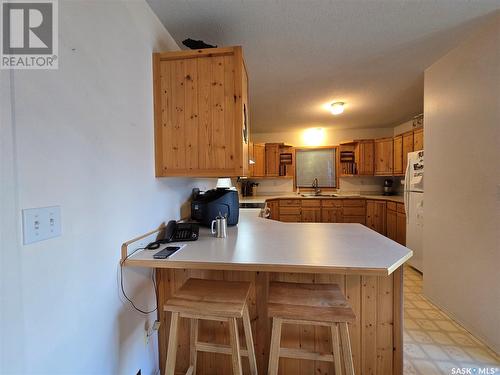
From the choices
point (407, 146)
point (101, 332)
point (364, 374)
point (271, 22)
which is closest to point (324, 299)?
point (364, 374)

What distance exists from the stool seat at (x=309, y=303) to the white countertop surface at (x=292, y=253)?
21cm

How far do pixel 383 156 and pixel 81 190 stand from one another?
4673 mm

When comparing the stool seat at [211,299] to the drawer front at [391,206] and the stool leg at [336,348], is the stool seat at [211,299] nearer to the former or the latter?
the stool leg at [336,348]

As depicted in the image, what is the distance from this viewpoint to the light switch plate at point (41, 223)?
0.68 m

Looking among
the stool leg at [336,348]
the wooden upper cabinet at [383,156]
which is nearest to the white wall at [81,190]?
the stool leg at [336,348]

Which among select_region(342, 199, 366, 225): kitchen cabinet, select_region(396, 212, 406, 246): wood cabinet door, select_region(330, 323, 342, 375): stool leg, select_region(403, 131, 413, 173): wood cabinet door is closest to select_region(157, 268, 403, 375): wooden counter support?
select_region(330, 323, 342, 375): stool leg

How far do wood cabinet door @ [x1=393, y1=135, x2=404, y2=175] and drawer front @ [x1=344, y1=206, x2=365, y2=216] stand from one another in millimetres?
896

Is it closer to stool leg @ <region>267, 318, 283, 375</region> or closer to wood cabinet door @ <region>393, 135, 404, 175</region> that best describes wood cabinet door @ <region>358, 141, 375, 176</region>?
wood cabinet door @ <region>393, 135, 404, 175</region>

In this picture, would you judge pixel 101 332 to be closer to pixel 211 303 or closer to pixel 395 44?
pixel 211 303

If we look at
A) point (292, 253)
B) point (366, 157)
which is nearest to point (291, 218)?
point (366, 157)

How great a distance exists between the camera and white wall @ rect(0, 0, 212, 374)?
2.18ft

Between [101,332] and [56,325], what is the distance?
0.85ft

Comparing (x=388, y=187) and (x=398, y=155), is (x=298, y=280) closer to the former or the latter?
(x=398, y=155)

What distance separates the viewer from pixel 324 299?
110cm
